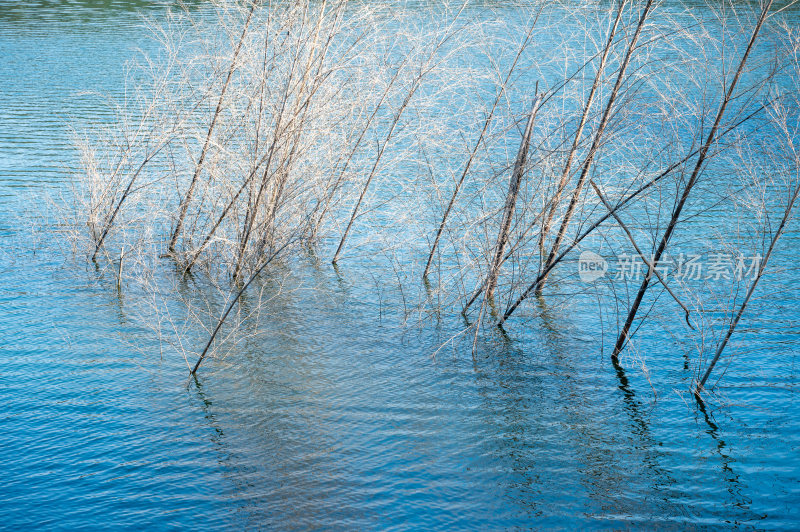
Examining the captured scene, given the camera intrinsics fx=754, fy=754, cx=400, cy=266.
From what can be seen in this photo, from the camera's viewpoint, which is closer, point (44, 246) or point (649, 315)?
point (649, 315)

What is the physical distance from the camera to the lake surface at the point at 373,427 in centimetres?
673

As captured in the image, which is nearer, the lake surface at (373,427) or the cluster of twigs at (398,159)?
the lake surface at (373,427)

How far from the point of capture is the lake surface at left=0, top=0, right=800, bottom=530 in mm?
6730

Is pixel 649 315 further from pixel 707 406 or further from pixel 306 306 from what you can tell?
pixel 306 306

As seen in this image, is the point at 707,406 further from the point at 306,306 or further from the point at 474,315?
the point at 306,306

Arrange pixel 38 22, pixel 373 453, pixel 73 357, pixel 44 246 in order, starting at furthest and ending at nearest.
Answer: pixel 38 22 → pixel 44 246 → pixel 73 357 → pixel 373 453

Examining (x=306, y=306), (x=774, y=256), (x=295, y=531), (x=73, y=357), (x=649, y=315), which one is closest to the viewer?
(x=295, y=531)

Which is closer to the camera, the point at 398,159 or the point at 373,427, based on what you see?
the point at 373,427

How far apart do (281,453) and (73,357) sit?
12.1 ft

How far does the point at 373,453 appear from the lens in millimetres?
7570

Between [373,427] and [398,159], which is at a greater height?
[398,159]

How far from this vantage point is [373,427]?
8.07 m

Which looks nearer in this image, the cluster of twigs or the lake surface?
the lake surface

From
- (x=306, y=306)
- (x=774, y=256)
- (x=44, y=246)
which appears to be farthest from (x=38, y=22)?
(x=774, y=256)
